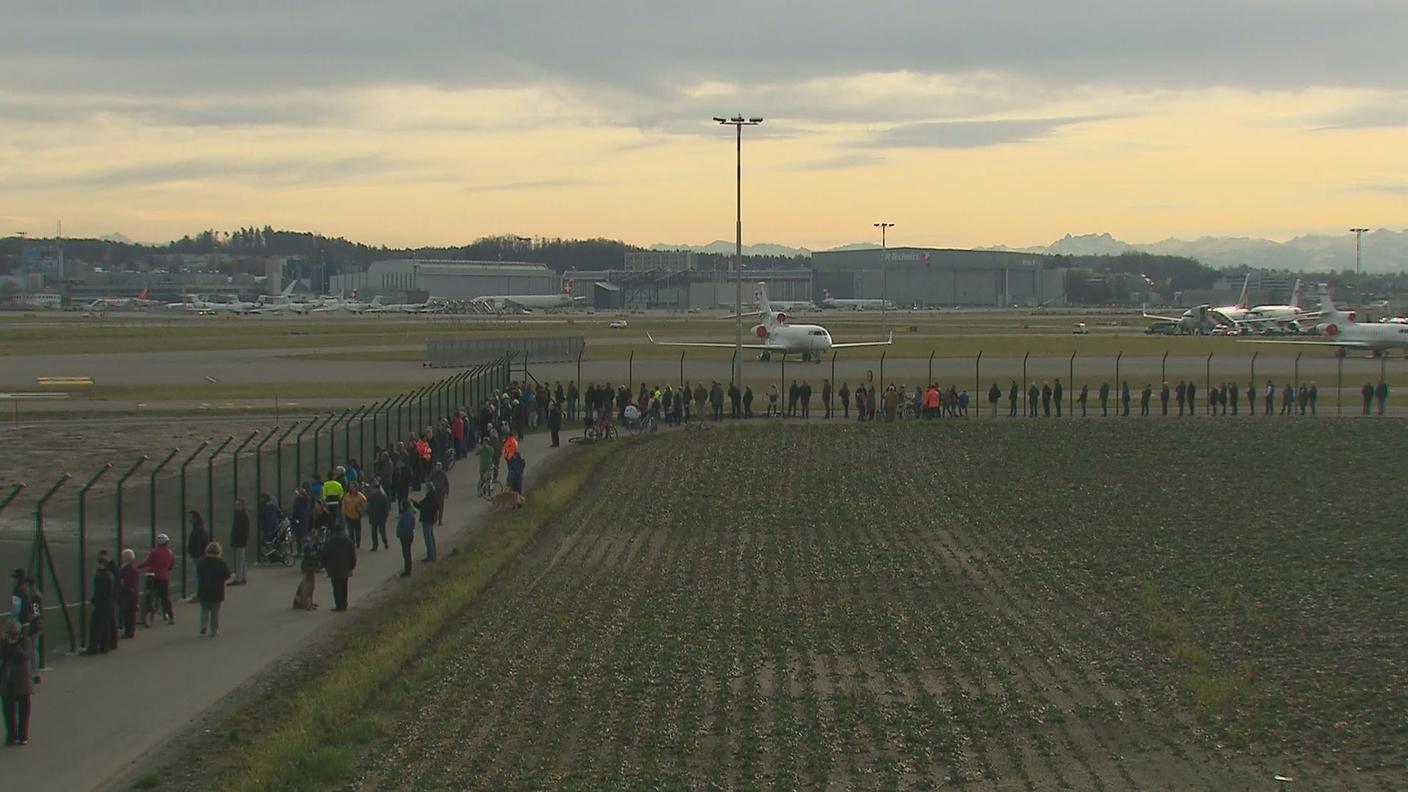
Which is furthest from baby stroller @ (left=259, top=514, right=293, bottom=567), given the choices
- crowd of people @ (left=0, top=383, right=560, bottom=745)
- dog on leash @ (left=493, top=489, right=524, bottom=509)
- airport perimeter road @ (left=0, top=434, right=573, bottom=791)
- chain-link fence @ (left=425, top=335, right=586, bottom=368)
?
chain-link fence @ (left=425, top=335, right=586, bottom=368)

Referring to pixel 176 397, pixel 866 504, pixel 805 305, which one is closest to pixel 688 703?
pixel 866 504

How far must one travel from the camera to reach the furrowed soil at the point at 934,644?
1111 cm

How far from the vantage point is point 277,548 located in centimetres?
2030

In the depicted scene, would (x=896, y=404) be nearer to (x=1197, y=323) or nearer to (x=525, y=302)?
(x=1197, y=323)

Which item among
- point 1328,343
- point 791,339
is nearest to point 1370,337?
point 1328,343

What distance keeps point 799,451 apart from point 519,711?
22.0 m

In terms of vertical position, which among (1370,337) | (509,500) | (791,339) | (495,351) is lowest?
(509,500)

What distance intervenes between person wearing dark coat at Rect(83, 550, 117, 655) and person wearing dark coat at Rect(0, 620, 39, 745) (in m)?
2.78

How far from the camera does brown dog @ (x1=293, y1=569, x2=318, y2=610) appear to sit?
17078 millimetres

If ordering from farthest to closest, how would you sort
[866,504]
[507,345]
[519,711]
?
1. [507,345]
2. [866,504]
3. [519,711]

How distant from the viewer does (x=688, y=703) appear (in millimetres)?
12766

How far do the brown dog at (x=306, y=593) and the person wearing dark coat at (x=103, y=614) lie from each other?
243 centimetres

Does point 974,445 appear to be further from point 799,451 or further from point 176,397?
point 176,397

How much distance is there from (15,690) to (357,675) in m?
3.08
